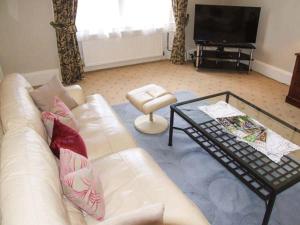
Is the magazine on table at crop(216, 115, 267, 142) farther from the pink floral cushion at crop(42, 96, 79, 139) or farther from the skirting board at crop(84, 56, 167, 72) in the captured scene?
the skirting board at crop(84, 56, 167, 72)

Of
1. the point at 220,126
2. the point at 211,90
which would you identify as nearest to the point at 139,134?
the point at 220,126

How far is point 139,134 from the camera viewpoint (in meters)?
2.90

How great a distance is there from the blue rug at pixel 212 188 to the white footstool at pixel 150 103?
121mm

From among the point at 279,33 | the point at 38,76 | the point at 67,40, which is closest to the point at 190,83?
the point at 279,33

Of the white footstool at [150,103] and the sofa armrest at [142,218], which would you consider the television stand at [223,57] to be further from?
the sofa armrest at [142,218]

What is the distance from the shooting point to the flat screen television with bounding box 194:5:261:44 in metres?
4.26

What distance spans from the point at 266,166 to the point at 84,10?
3364 millimetres

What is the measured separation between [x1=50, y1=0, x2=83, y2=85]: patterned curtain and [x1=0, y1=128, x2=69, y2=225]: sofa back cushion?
2.61 metres

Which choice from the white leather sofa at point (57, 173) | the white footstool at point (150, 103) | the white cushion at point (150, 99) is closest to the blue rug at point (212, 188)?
the white footstool at point (150, 103)

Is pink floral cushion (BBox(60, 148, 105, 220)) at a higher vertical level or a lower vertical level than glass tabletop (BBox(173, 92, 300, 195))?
higher

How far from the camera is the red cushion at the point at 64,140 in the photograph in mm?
1683

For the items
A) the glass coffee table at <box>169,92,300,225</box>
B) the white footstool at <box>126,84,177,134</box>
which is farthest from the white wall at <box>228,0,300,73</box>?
the white footstool at <box>126,84,177,134</box>

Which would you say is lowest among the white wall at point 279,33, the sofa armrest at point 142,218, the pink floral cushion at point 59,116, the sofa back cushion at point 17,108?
the sofa armrest at point 142,218

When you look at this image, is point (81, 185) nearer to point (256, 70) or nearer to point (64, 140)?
point (64, 140)
